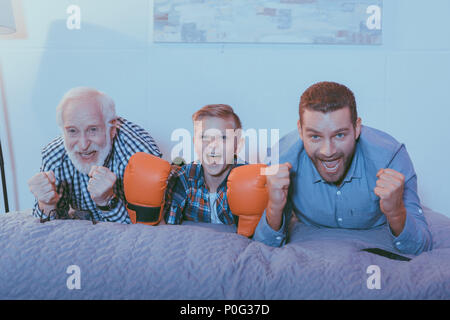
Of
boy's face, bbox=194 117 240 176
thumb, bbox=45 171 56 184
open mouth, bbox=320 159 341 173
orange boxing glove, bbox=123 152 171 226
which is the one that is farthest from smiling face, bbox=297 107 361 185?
thumb, bbox=45 171 56 184

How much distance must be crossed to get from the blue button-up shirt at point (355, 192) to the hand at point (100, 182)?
45 cm

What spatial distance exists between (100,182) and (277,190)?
513 mm

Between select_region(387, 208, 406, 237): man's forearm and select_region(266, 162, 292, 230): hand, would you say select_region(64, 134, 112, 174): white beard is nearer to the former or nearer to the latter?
select_region(266, 162, 292, 230): hand

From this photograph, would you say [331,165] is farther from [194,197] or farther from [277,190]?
[194,197]

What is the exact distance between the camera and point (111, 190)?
1.00 meters

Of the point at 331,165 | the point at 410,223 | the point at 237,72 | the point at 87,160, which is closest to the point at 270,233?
the point at 331,165

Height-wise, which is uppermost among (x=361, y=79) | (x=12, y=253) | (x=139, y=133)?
(x=361, y=79)

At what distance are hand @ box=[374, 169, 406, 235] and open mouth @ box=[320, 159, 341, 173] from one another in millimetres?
118

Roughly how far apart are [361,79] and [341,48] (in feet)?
0.50

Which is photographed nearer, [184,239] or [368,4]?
[184,239]
